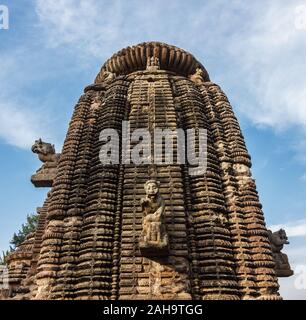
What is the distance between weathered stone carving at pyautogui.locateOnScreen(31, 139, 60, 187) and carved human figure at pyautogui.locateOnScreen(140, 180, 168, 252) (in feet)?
19.1

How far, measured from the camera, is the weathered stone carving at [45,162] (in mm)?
12344

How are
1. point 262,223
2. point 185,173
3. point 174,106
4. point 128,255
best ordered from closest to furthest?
point 128,255
point 262,223
point 185,173
point 174,106

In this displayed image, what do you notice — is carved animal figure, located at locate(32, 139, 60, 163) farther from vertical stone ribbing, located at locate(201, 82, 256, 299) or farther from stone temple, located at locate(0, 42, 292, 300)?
vertical stone ribbing, located at locate(201, 82, 256, 299)

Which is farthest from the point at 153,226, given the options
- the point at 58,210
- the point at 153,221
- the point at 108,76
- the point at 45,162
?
the point at 108,76

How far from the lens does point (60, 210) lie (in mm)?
9062

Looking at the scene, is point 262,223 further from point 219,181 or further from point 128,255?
point 128,255

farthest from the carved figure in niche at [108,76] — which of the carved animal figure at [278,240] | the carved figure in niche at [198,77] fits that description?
the carved animal figure at [278,240]

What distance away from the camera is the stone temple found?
7598 millimetres

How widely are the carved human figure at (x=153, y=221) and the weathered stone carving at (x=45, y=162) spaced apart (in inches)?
229

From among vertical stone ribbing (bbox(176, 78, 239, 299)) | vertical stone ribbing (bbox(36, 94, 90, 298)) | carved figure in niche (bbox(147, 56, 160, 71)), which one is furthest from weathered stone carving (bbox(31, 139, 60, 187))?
vertical stone ribbing (bbox(176, 78, 239, 299))

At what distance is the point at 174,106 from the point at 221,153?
2136mm

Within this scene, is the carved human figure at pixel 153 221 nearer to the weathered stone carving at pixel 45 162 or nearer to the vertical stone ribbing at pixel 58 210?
the vertical stone ribbing at pixel 58 210

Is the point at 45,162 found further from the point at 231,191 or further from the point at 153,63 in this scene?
the point at 231,191
